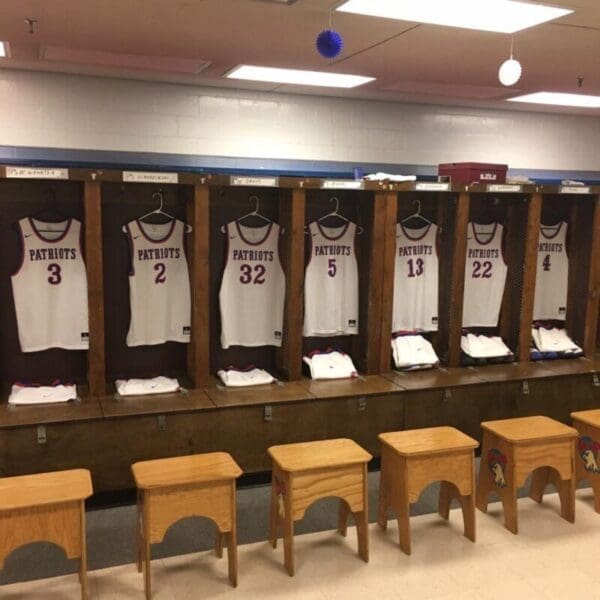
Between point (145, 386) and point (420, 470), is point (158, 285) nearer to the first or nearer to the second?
point (145, 386)

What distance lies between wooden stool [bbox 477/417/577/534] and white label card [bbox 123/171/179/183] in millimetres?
2076

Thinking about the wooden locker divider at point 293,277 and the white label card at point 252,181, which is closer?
the white label card at point 252,181

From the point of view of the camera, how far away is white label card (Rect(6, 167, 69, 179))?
10.4ft

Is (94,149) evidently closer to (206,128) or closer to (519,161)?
(206,128)

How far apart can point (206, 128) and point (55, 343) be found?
98.2 inches

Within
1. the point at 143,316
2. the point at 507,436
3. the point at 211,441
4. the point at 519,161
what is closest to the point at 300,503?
the point at 211,441

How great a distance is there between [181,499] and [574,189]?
129 inches

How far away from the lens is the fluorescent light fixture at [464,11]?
2832mm

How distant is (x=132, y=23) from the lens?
3305 millimetres

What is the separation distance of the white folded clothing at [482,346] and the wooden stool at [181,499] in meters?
2.21

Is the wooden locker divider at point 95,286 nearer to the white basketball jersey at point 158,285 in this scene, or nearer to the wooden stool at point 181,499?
the white basketball jersey at point 158,285

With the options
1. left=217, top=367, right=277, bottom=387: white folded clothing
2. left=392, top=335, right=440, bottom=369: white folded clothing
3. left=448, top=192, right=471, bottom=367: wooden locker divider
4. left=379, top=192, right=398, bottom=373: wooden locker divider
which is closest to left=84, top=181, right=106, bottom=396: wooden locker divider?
left=217, top=367, right=277, bottom=387: white folded clothing

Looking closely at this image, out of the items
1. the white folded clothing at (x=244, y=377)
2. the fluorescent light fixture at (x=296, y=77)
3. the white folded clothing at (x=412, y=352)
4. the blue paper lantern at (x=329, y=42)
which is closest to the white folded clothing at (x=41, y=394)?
the white folded clothing at (x=244, y=377)

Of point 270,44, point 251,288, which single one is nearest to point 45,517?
point 251,288
